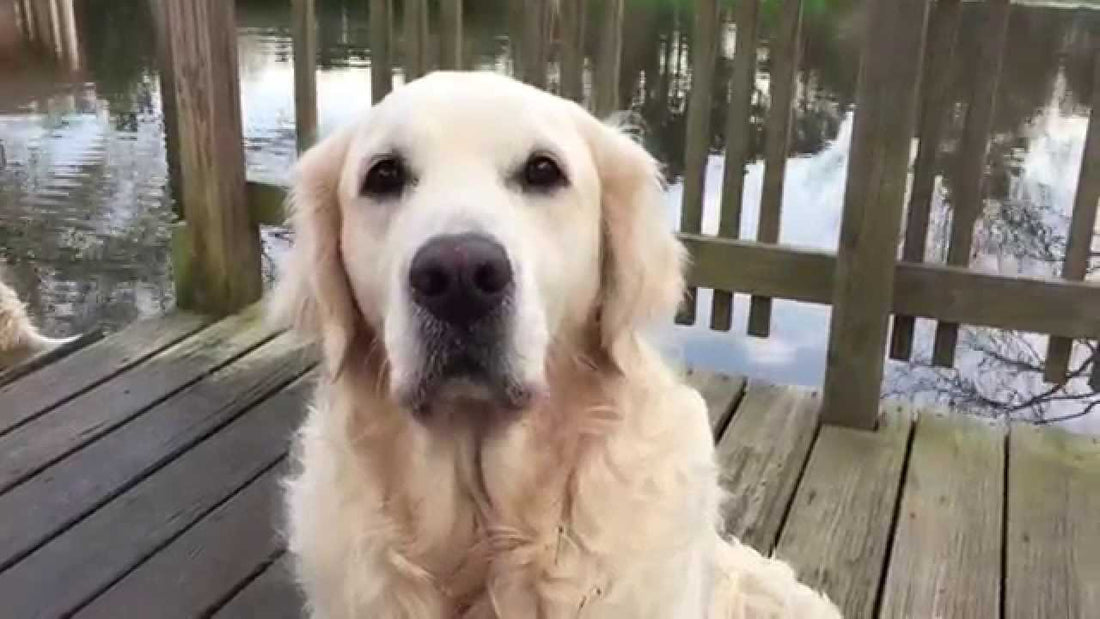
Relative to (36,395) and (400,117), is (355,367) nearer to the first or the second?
(400,117)

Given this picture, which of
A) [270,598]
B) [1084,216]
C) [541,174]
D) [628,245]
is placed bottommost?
[270,598]

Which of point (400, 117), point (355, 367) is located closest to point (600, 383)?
point (355, 367)

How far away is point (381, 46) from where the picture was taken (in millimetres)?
3084

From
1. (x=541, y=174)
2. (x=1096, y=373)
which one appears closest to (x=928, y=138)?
(x=1096, y=373)

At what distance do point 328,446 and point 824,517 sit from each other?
1.21 m

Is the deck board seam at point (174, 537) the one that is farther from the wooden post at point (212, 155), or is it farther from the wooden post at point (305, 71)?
the wooden post at point (305, 71)

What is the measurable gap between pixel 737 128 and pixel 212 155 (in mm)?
1417

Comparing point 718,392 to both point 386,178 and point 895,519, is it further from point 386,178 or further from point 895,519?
point 386,178

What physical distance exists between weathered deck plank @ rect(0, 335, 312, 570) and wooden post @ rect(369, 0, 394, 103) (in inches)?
29.3

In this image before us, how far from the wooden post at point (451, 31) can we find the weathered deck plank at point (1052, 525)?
5.43ft

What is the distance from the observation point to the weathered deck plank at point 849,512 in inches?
86.4

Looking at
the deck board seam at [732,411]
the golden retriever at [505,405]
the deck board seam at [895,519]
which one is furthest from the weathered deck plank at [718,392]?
the golden retriever at [505,405]

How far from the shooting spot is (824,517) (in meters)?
2.39

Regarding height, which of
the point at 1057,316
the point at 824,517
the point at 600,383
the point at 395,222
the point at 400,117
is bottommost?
the point at 824,517
